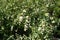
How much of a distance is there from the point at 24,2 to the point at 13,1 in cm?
20

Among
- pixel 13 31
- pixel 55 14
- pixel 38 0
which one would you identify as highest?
pixel 38 0

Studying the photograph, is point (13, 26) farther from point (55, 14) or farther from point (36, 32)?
point (55, 14)

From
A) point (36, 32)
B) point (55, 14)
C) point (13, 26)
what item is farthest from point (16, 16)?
point (55, 14)

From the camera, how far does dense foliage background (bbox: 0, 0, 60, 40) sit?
3.67 metres

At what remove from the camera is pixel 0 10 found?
12.3ft

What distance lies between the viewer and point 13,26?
12.2ft

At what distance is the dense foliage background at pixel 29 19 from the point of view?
145 inches

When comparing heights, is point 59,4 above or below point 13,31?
above

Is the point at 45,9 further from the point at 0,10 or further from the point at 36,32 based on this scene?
the point at 0,10

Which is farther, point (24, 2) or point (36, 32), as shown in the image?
point (24, 2)

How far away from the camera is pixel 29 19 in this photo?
372 cm

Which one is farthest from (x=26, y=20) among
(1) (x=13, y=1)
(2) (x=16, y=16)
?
(1) (x=13, y=1)

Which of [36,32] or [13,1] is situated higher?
[13,1]

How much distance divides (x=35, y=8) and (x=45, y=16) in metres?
0.24
